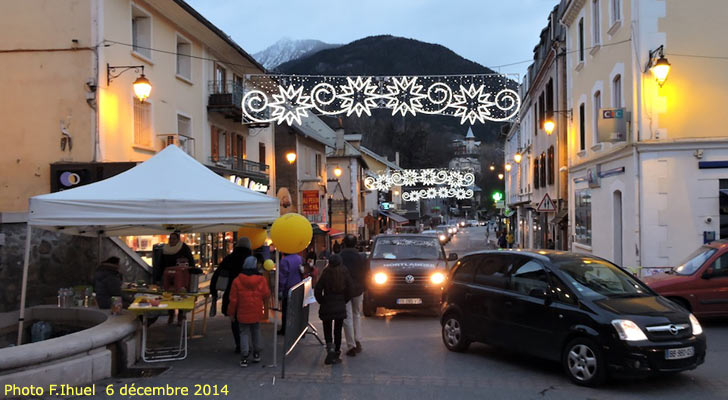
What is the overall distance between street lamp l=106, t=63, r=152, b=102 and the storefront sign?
17066mm

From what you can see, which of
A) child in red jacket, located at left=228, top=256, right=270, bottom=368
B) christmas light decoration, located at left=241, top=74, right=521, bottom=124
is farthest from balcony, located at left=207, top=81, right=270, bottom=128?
child in red jacket, located at left=228, top=256, right=270, bottom=368

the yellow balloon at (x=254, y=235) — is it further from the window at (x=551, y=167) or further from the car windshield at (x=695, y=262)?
the window at (x=551, y=167)

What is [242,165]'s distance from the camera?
23375 mm

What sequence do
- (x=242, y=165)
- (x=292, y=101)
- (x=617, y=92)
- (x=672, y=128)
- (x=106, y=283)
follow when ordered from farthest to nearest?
(x=242, y=165)
(x=617, y=92)
(x=292, y=101)
(x=672, y=128)
(x=106, y=283)

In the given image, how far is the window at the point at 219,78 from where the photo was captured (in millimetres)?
21703

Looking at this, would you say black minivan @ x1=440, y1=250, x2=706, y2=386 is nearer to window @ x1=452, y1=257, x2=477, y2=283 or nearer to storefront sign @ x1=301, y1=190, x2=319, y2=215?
window @ x1=452, y1=257, x2=477, y2=283

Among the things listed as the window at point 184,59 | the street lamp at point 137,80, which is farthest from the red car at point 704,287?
the window at point 184,59

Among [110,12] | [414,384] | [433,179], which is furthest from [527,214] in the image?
[414,384]

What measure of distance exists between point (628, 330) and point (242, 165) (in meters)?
18.9

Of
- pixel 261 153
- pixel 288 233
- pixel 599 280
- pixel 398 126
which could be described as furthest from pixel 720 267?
pixel 398 126

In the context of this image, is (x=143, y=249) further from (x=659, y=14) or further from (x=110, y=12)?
(x=659, y=14)

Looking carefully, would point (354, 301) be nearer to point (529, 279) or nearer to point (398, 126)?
point (529, 279)

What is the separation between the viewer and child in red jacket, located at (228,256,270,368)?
808 centimetres

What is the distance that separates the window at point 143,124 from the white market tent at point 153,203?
25.7ft
